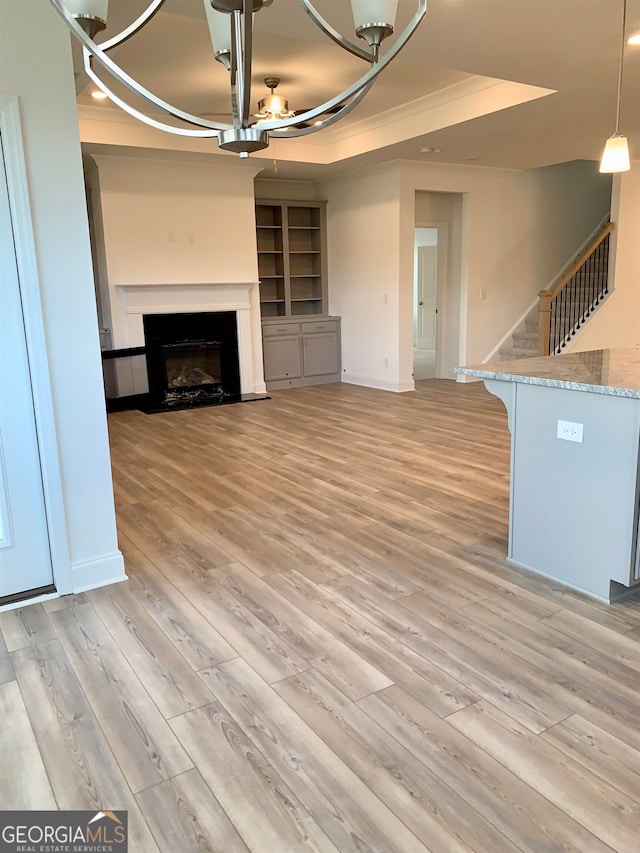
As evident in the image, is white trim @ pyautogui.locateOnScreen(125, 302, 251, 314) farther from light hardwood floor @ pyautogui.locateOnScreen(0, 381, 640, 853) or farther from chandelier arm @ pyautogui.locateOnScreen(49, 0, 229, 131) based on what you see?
chandelier arm @ pyautogui.locateOnScreen(49, 0, 229, 131)

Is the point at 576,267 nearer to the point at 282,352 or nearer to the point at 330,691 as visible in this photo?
the point at 282,352

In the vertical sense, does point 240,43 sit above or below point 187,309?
above

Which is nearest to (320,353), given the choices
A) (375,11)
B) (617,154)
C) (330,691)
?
(617,154)

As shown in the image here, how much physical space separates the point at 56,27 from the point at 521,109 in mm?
4023

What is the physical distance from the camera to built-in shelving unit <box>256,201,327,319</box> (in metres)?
8.76

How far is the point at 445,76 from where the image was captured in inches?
211

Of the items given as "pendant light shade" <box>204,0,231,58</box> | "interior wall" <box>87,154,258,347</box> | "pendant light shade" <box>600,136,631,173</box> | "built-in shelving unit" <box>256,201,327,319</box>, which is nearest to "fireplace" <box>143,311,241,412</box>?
"interior wall" <box>87,154,258,347</box>

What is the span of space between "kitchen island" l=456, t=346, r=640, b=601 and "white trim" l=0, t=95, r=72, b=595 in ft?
6.61

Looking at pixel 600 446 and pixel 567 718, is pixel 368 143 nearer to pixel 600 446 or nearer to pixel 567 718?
pixel 600 446

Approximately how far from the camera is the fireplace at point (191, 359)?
24.4 feet

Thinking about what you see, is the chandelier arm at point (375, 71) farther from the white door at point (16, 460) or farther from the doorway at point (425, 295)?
the doorway at point (425, 295)

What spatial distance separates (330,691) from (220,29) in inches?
83.3

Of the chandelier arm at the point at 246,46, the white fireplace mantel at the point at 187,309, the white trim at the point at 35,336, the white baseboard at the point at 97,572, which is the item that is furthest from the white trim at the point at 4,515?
the white fireplace mantel at the point at 187,309

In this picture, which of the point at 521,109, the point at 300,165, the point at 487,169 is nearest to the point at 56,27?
the point at 521,109
